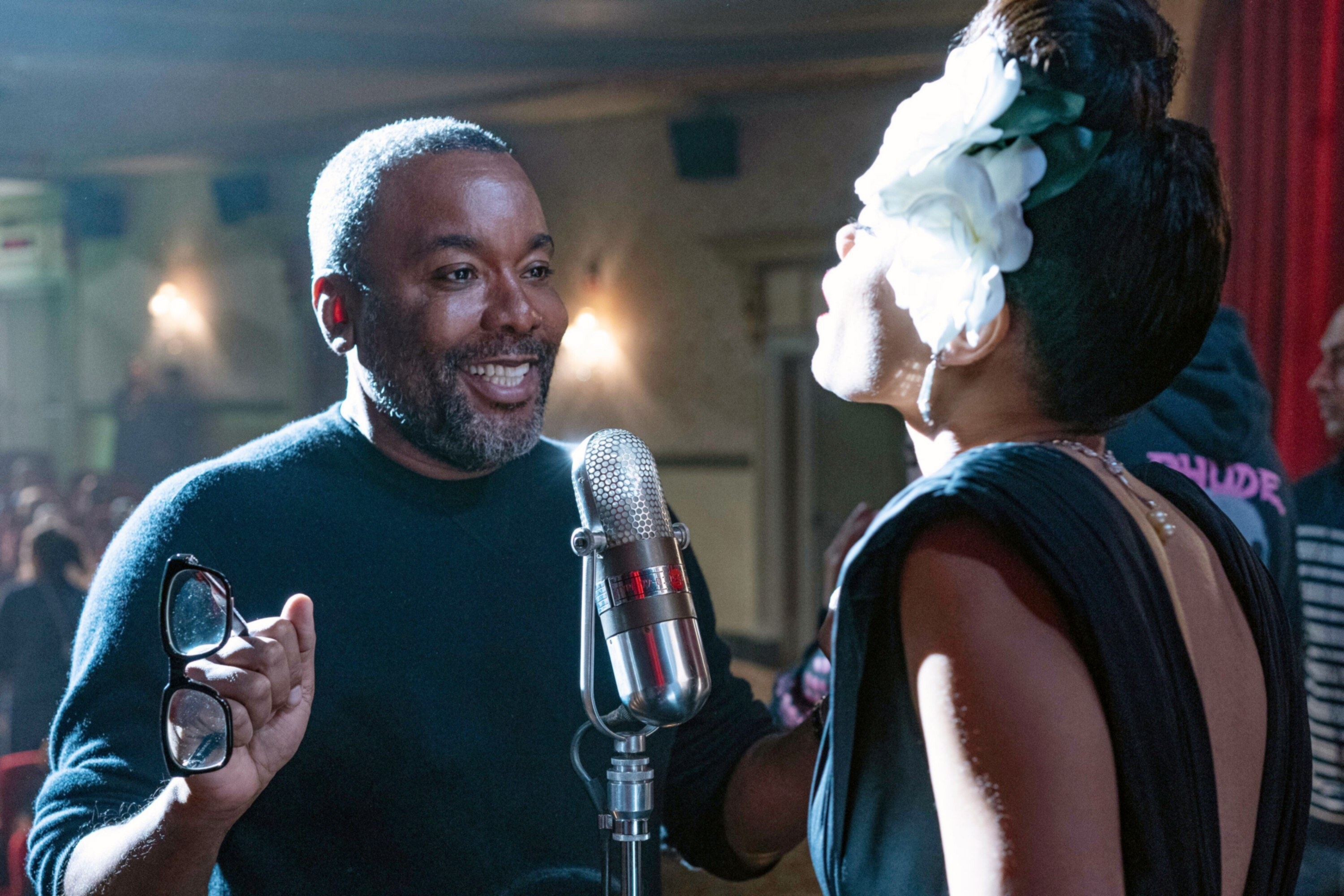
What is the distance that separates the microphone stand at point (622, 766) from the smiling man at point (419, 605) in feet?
0.93

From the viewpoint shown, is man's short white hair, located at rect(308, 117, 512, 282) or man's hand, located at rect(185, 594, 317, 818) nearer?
man's hand, located at rect(185, 594, 317, 818)

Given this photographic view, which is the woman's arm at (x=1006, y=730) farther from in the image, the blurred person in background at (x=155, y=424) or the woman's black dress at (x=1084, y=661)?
the blurred person in background at (x=155, y=424)

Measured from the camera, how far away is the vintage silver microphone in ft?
3.42

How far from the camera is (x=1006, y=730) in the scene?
2.48 feet

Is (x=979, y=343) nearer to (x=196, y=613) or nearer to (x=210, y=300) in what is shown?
(x=196, y=613)

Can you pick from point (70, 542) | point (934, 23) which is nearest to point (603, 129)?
point (934, 23)

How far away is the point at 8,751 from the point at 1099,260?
392 cm

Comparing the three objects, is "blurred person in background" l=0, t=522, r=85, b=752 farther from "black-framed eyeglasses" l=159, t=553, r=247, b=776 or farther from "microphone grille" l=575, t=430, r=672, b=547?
"microphone grille" l=575, t=430, r=672, b=547

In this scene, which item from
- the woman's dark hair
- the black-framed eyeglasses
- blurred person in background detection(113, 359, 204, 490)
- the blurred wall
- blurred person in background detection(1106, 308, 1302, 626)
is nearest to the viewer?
the woman's dark hair

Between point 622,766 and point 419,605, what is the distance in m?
0.44

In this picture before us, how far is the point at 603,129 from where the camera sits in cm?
812

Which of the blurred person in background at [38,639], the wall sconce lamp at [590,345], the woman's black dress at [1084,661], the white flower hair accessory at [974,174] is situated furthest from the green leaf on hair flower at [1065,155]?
the wall sconce lamp at [590,345]

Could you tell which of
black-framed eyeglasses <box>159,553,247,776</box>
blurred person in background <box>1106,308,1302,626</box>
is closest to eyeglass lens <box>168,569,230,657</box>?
black-framed eyeglasses <box>159,553,247,776</box>

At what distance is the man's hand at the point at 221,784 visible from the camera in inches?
38.7
